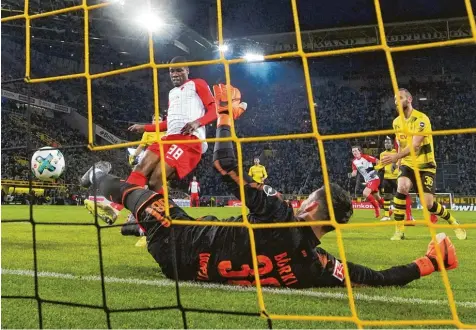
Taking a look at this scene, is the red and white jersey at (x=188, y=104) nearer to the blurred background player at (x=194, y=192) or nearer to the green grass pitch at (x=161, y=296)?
the green grass pitch at (x=161, y=296)

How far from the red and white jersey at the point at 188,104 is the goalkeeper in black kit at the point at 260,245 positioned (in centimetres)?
176

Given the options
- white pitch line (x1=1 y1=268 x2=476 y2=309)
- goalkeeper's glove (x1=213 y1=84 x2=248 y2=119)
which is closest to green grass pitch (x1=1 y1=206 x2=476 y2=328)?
white pitch line (x1=1 y1=268 x2=476 y2=309)

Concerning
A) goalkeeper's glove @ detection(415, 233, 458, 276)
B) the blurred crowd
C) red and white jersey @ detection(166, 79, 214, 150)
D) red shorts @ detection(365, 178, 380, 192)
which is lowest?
goalkeeper's glove @ detection(415, 233, 458, 276)

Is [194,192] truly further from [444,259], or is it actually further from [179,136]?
[444,259]

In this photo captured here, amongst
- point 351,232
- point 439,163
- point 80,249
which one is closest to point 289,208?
point 80,249

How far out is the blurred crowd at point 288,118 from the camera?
62.6ft

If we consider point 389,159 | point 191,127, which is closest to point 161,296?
point 191,127

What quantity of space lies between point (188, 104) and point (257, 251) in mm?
2320

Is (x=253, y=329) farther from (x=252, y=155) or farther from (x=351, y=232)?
(x=252, y=155)

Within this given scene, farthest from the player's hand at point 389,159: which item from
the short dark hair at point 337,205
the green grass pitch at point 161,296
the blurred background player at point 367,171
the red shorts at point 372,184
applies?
the red shorts at point 372,184

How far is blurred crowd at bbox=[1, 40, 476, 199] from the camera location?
19.1 m

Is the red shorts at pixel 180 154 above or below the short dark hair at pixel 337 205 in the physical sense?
above

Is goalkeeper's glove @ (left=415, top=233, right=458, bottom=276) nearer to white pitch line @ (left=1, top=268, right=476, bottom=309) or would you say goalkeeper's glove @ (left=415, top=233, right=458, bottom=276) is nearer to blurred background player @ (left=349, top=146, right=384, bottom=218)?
white pitch line @ (left=1, top=268, right=476, bottom=309)

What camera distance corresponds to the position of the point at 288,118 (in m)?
22.6
